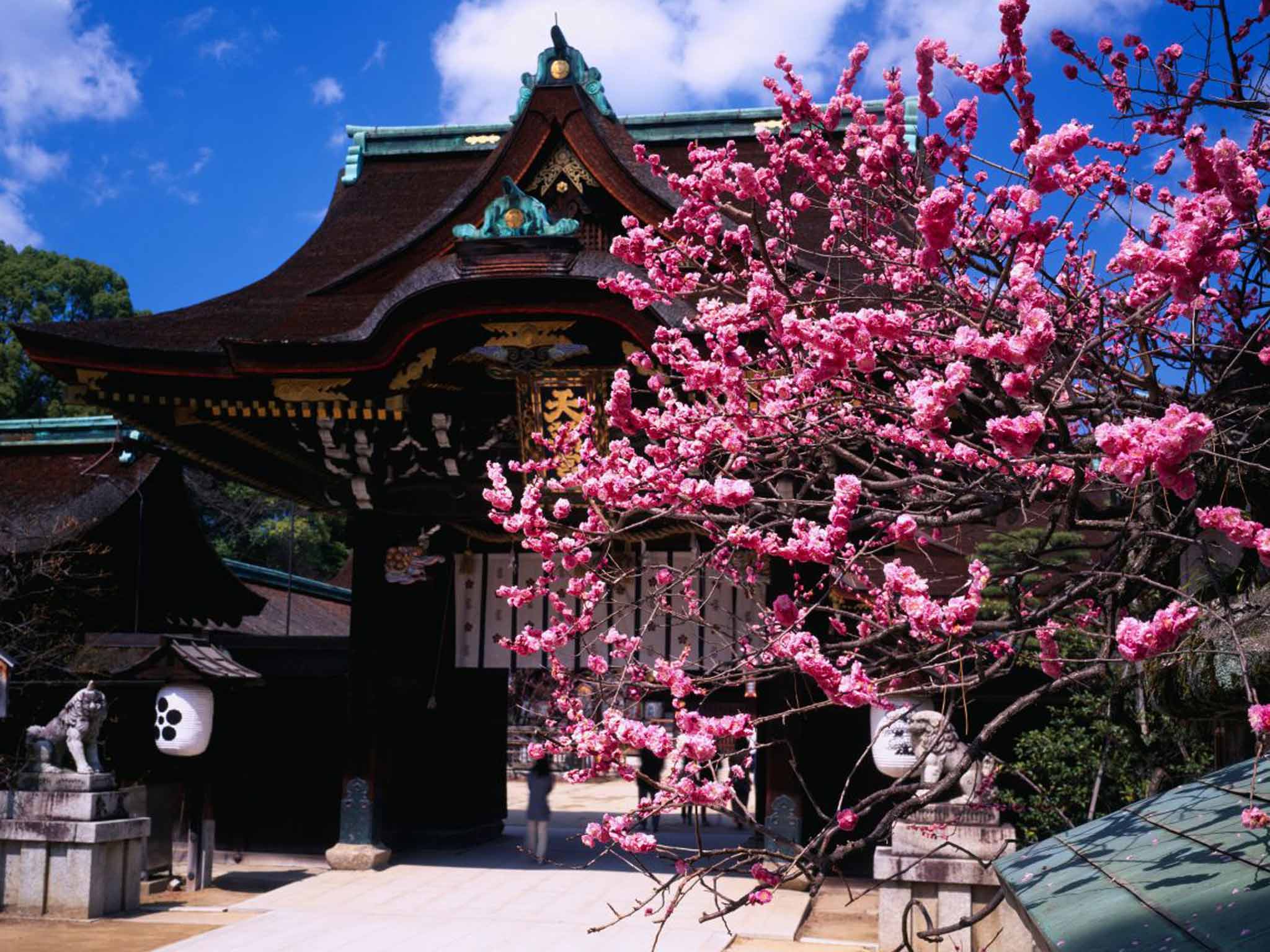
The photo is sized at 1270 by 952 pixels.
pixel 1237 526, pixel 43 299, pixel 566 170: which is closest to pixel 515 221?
pixel 566 170

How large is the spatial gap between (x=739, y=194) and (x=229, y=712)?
1015cm

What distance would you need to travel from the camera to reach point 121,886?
10367 mm

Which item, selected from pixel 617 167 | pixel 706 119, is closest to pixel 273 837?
pixel 617 167

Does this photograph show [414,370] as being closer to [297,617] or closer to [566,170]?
[566,170]

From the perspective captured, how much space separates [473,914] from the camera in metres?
10.1

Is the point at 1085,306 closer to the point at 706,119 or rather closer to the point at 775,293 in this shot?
the point at 775,293

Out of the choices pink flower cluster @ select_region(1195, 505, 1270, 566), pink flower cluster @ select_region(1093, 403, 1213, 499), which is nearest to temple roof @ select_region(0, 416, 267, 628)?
pink flower cluster @ select_region(1195, 505, 1270, 566)

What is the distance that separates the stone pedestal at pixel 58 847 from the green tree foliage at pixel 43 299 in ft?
66.2

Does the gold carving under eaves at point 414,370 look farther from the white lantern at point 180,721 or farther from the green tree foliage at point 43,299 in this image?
the green tree foliage at point 43,299

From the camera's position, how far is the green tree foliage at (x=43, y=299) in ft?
93.8

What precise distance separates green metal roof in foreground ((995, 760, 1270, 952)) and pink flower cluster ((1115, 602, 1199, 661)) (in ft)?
1.53

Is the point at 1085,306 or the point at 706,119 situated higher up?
the point at 706,119

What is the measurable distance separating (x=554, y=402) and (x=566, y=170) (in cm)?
209

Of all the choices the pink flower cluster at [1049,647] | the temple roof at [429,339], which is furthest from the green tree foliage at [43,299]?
the pink flower cluster at [1049,647]
